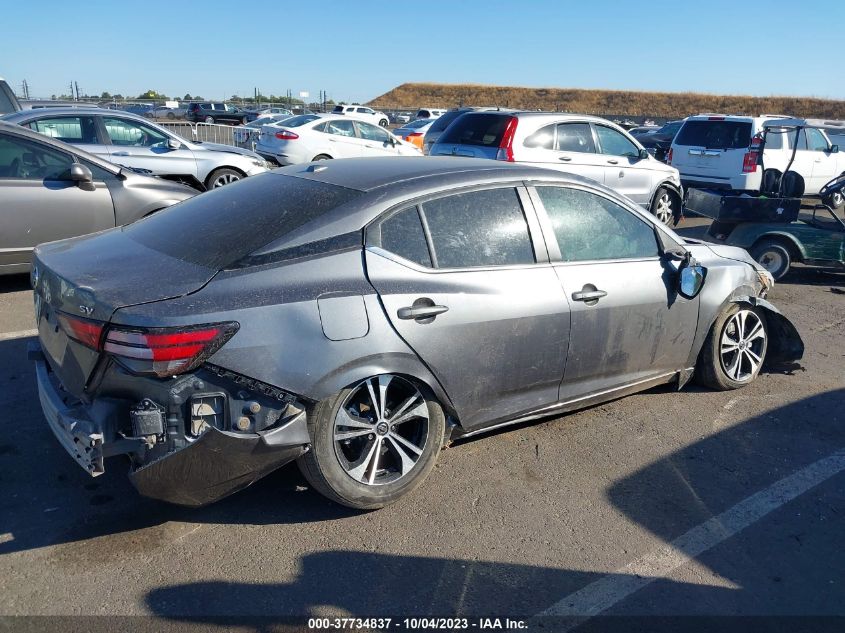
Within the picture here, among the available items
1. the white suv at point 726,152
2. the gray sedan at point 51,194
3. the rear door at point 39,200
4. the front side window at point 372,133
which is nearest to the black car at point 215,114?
the front side window at point 372,133

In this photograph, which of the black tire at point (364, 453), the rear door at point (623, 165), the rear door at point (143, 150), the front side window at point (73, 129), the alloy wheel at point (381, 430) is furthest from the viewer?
the rear door at point (623, 165)

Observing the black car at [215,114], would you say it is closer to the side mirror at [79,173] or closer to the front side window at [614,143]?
the front side window at [614,143]

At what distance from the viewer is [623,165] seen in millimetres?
11234

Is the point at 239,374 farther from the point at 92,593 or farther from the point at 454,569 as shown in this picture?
the point at 454,569

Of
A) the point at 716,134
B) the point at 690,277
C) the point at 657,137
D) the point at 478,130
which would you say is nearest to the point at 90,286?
the point at 690,277

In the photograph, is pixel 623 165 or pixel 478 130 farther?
pixel 623 165

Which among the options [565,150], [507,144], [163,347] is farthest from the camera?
[565,150]

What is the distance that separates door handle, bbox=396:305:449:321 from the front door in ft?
2.88

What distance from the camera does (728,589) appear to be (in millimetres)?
3180

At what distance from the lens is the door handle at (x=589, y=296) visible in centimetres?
416

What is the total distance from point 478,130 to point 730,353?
586 centimetres

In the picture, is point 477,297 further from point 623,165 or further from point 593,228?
point 623,165

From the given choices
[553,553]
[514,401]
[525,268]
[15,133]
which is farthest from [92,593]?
[15,133]

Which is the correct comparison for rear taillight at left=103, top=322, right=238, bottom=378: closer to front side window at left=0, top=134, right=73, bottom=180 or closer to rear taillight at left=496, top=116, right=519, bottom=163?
front side window at left=0, top=134, right=73, bottom=180
